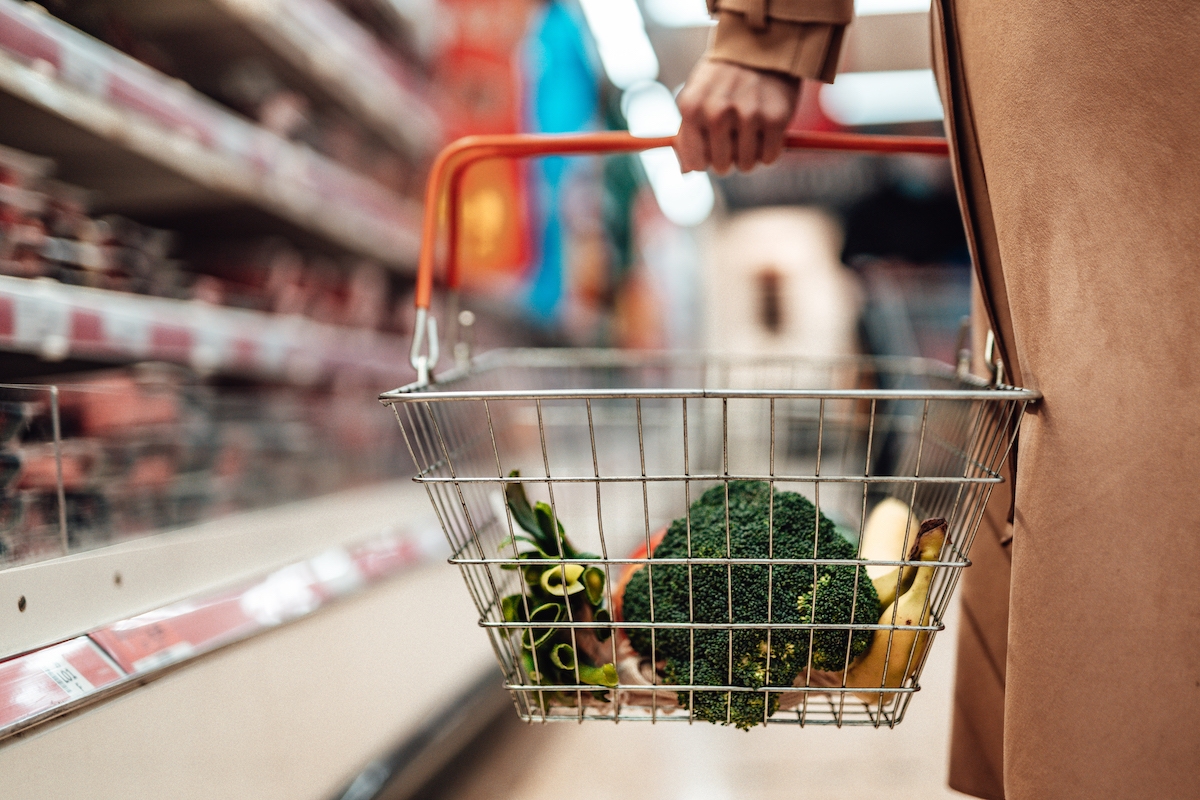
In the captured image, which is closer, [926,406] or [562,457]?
[926,406]

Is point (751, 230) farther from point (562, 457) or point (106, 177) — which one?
point (106, 177)

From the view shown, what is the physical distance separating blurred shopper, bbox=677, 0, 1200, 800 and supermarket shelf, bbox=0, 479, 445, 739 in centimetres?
87

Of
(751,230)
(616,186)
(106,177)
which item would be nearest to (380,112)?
(106,177)

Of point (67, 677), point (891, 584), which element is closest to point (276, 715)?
point (67, 677)

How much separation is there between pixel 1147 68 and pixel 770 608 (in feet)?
1.75

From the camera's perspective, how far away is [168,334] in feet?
4.61

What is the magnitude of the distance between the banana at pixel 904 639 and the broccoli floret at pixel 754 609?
0.02 m

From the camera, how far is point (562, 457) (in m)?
2.96

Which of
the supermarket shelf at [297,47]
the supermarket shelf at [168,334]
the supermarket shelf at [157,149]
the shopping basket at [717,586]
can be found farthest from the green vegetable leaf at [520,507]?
the supermarket shelf at [297,47]

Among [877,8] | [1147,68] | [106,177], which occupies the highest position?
[877,8]

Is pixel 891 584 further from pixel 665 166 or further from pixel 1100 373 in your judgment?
pixel 665 166

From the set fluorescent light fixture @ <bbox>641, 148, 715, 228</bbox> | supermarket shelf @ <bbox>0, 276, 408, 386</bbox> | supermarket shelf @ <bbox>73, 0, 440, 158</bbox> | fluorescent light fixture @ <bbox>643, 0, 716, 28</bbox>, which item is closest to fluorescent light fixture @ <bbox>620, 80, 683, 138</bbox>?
fluorescent light fixture @ <bbox>641, 148, 715, 228</bbox>

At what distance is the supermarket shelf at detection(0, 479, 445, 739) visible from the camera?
0.78 m

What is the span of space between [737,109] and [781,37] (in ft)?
0.27
